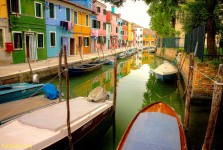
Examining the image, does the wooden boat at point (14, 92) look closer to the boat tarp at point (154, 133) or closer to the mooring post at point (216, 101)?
the boat tarp at point (154, 133)

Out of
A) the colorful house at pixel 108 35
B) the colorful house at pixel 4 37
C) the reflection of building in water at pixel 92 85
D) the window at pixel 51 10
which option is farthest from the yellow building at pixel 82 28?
the colorful house at pixel 4 37

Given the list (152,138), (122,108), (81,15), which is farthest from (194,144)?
(81,15)

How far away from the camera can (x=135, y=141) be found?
4836mm

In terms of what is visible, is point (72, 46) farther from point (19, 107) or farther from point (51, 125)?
point (51, 125)

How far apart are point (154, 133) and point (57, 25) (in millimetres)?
19579

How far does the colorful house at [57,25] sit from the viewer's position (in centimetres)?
2059

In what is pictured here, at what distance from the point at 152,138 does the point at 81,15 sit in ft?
81.2

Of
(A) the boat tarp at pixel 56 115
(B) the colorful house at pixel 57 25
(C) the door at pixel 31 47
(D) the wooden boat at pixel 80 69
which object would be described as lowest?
(A) the boat tarp at pixel 56 115

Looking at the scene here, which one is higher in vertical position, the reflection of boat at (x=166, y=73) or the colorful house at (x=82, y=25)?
the colorful house at (x=82, y=25)

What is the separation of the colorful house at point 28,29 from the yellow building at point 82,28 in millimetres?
6132

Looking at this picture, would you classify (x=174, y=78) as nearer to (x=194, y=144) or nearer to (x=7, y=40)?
(x=194, y=144)

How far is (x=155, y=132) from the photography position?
5.23 m

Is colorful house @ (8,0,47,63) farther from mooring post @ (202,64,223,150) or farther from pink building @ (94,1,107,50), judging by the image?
mooring post @ (202,64,223,150)

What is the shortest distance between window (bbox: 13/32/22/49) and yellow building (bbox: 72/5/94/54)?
8.56 meters
